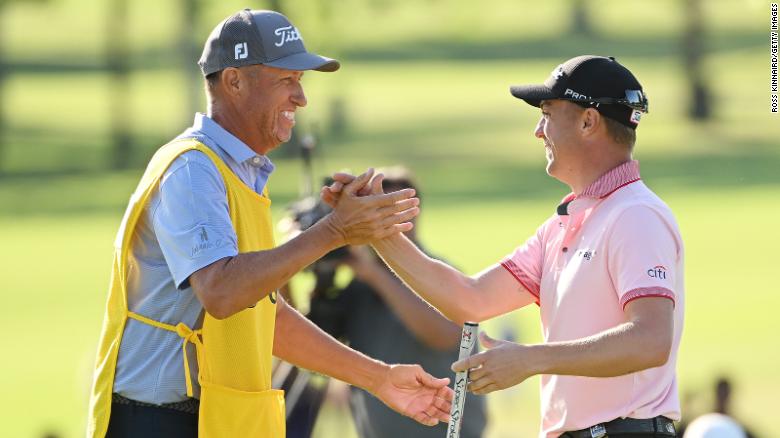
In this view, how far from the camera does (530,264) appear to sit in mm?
4938

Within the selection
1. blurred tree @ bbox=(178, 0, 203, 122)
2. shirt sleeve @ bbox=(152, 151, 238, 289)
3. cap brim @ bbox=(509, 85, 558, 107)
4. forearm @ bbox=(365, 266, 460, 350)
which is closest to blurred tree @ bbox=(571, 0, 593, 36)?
blurred tree @ bbox=(178, 0, 203, 122)

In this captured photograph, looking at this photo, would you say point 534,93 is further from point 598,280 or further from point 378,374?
point 378,374

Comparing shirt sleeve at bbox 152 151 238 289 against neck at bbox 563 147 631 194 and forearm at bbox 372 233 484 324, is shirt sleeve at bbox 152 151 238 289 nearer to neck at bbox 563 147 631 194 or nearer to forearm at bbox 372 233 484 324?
forearm at bbox 372 233 484 324

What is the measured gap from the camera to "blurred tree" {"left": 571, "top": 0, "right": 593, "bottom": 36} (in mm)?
58750

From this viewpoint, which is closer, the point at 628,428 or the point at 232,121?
the point at 628,428

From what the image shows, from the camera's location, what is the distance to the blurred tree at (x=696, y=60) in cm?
4088

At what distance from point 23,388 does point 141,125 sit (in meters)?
30.0

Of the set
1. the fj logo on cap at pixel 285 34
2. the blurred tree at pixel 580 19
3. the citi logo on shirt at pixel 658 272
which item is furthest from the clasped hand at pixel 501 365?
the blurred tree at pixel 580 19

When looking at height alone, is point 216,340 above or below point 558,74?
below

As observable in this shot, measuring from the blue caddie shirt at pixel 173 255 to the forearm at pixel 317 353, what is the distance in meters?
0.61

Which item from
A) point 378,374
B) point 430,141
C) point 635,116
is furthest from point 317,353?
point 430,141

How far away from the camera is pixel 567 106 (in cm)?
471

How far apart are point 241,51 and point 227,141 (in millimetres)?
287

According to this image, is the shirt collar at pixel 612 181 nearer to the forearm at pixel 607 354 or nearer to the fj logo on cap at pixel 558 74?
the fj logo on cap at pixel 558 74
